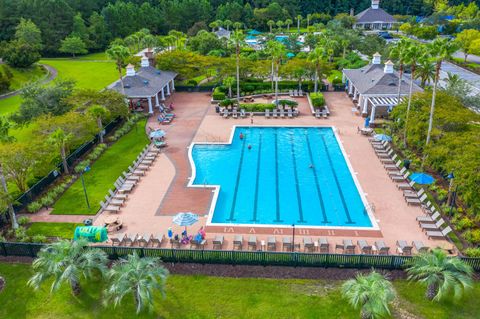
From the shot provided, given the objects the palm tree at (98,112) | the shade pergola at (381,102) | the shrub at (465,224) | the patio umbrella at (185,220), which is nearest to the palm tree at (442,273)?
the shrub at (465,224)

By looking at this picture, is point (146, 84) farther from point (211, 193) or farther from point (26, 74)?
point (26, 74)

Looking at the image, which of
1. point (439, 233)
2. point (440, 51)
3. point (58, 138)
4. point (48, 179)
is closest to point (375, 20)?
point (440, 51)

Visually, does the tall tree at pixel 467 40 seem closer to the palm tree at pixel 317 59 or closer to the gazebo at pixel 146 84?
the palm tree at pixel 317 59

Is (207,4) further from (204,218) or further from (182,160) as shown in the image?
(204,218)

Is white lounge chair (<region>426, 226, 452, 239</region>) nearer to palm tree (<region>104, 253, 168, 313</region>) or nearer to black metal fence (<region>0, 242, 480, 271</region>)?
black metal fence (<region>0, 242, 480, 271</region>)

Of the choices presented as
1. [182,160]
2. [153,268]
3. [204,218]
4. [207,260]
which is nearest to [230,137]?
[182,160]
